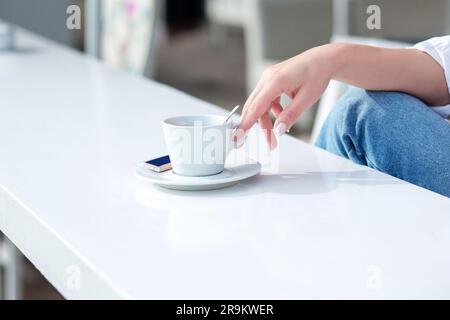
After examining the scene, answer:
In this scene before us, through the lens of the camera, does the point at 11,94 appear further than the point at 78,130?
Yes

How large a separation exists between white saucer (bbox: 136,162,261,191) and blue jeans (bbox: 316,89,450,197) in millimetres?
152

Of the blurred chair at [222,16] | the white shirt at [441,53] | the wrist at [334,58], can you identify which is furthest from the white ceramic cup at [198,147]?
the blurred chair at [222,16]

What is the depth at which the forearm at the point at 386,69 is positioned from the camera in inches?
38.1

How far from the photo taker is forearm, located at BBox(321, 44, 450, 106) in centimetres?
97

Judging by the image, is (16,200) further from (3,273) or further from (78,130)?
(3,273)

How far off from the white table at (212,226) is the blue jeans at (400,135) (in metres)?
0.04

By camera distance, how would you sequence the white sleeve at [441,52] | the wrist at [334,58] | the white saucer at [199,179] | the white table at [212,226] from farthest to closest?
the white sleeve at [441,52] → the wrist at [334,58] → the white saucer at [199,179] → the white table at [212,226]

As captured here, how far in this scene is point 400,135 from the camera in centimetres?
94

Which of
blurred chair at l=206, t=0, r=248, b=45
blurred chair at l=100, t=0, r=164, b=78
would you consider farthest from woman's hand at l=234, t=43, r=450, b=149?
blurred chair at l=206, t=0, r=248, b=45

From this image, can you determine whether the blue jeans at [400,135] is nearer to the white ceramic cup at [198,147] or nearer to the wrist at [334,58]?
the wrist at [334,58]

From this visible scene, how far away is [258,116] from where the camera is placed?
898 mm

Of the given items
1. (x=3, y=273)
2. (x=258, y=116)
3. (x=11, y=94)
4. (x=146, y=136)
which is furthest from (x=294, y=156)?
(x=3, y=273)
